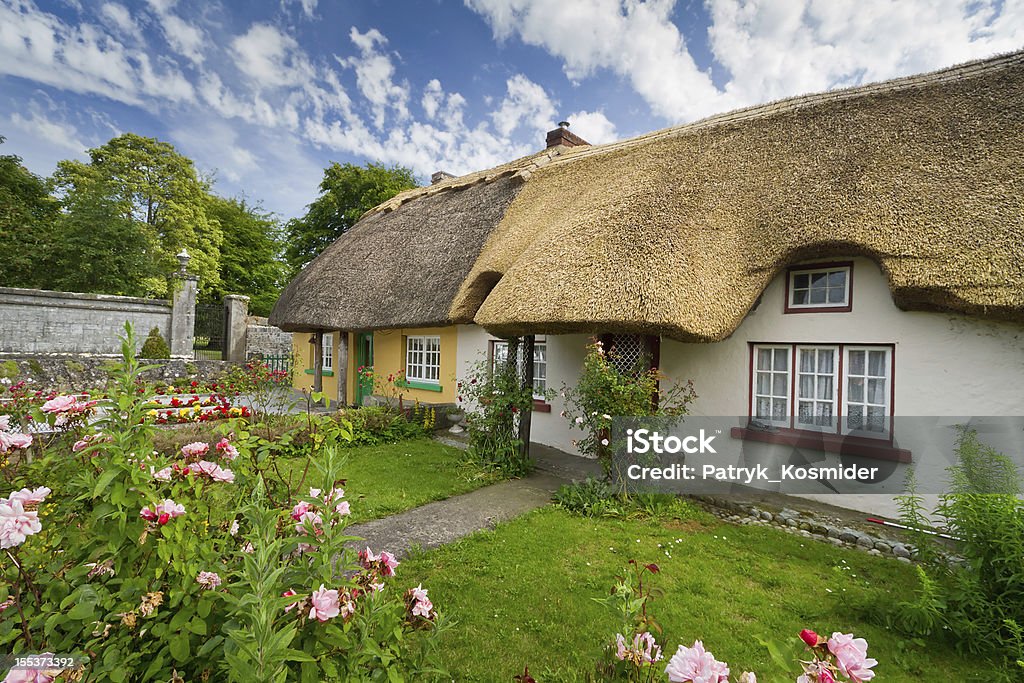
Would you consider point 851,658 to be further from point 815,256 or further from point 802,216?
point 802,216

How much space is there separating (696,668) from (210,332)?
19.1 m

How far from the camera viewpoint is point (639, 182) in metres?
6.79

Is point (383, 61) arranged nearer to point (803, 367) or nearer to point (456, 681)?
point (803, 367)

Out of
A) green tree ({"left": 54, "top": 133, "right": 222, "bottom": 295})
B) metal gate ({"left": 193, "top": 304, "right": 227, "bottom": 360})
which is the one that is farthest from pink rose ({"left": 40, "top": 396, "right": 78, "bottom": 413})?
green tree ({"left": 54, "top": 133, "right": 222, "bottom": 295})

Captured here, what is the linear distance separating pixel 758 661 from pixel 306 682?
2913 millimetres

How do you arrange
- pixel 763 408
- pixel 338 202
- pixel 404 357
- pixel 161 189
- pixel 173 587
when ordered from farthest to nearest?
pixel 338 202 → pixel 161 189 → pixel 404 357 → pixel 763 408 → pixel 173 587

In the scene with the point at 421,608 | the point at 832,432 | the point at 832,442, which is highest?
the point at 421,608

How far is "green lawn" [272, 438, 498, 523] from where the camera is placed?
5.26 m

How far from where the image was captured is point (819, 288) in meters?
5.63

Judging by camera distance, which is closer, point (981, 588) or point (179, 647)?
point (179, 647)

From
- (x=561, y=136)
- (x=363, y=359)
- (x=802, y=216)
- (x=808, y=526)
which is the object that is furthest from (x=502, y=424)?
(x=561, y=136)

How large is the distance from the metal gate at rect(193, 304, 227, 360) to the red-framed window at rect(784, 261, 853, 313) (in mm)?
17770

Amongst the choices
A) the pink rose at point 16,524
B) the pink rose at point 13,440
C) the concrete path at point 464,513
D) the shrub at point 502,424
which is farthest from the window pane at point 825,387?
the pink rose at point 13,440

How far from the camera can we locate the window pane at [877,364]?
5238mm
